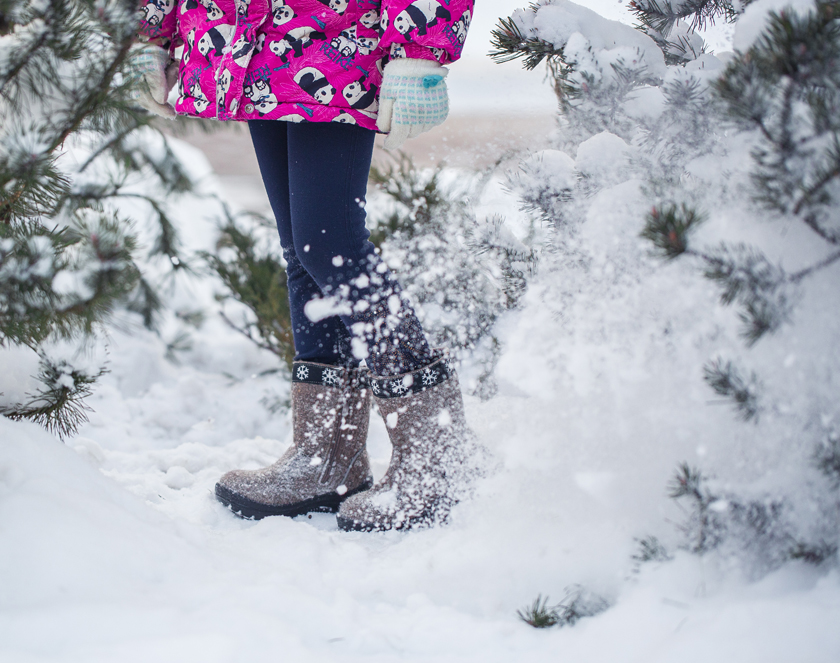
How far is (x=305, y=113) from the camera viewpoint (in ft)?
3.99

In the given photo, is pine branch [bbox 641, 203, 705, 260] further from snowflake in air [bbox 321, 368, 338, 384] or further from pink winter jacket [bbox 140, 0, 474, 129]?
snowflake in air [bbox 321, 368, 338, 384]

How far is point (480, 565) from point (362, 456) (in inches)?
22.2

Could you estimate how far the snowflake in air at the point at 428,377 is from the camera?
1.34m

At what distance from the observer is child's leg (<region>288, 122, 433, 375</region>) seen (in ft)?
4.17

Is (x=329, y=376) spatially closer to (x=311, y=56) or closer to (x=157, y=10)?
(x=311, y=56)

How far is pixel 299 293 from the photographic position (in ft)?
4.99

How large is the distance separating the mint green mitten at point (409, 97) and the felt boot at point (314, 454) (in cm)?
62

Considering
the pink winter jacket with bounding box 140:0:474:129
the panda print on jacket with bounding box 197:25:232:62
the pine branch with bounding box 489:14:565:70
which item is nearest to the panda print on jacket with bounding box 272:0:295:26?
the pink winter jacket with bounding box 140:0:474:129

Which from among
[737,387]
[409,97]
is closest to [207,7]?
[409,97]

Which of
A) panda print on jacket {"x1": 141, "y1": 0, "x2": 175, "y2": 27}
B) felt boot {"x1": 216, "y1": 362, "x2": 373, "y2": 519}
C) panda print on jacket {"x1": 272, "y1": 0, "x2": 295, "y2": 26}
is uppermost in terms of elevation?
panda print on jacket {"x1": 141, "y1": 0, "x2": 175, "y2": 27}

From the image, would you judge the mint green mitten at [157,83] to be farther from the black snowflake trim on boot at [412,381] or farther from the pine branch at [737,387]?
the pine branch at [737,387]

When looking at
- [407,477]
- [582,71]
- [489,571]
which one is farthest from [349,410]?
[582,71]

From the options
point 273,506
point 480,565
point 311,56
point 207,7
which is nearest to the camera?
point 480,565

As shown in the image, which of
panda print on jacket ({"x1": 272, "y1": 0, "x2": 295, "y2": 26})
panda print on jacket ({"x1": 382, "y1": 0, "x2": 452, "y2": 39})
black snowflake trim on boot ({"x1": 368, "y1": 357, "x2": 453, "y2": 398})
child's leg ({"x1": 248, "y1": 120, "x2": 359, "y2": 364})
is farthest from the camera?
child's leg ({"x1": 248, "y1": 120, "x2": 359, "y2": 364})
